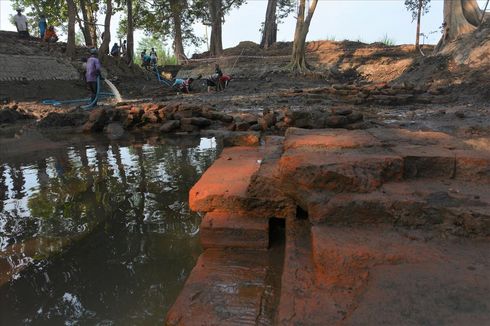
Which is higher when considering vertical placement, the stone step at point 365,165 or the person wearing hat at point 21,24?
the person wearing hat at point 21,24

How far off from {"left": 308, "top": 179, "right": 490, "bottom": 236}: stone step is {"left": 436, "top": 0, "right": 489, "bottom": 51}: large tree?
1262cm

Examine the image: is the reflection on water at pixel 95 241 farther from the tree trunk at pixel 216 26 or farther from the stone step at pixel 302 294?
the tree trunk at pixel 216 26

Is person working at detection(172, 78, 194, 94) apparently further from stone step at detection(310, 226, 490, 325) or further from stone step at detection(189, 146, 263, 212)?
stone step at detection(310, 226, 490, 325)

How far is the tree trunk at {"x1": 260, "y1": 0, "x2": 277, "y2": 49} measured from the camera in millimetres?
23009

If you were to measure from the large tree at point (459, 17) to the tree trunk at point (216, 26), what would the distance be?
12.1m

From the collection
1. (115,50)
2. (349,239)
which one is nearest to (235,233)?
(349,239)

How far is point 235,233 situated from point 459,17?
1339 centimetres

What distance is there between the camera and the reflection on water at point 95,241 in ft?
7.29

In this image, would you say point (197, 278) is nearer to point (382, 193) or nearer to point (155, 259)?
point (155, 259)

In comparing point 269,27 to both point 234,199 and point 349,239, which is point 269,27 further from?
point 349,239

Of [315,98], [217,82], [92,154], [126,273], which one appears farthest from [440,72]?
[126,273]

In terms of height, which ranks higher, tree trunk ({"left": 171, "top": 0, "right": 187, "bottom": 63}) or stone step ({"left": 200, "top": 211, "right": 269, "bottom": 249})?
tree trunk ({"left": 171, "top": 0, "right": 187, "bottom": 63})

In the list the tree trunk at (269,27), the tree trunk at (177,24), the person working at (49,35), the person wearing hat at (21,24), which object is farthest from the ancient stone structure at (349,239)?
the tree trunk at (269,27)

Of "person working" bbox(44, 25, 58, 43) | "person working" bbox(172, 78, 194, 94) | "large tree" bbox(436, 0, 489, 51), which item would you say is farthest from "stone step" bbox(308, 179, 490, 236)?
"person working" bbox(44, 25, 58, 43)
